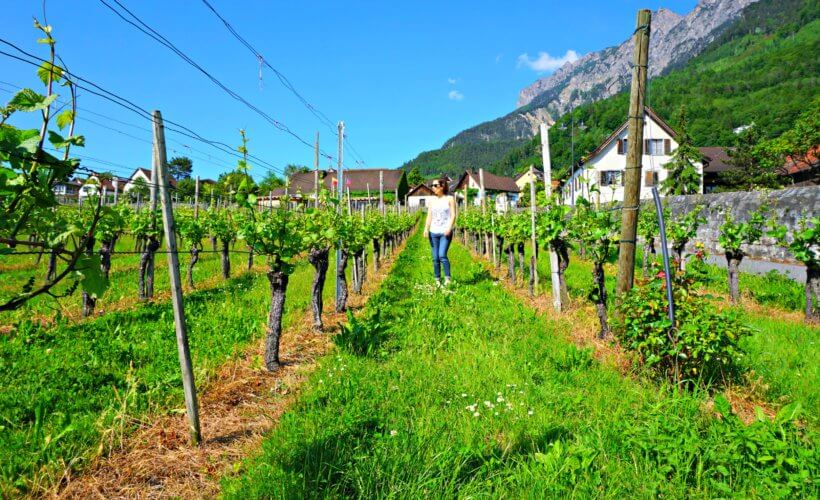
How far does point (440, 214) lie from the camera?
8.16m

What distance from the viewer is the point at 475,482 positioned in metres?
2.38

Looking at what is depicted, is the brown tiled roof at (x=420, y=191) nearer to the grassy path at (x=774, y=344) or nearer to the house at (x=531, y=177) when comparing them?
the house at (x=531, y=177)

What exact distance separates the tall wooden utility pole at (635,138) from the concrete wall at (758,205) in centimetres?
568

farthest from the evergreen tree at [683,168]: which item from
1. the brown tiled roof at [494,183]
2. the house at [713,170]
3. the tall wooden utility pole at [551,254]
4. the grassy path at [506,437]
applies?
the grassy path at [506,437]

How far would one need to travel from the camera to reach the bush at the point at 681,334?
342 cm

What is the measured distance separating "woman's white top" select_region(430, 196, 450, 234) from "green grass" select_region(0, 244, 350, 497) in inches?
121

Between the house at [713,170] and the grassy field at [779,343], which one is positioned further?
the house at [713,170]

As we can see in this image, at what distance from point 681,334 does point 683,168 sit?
42.0 meters

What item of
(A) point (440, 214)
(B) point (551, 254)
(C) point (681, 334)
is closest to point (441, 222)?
(A) point (440, 214)

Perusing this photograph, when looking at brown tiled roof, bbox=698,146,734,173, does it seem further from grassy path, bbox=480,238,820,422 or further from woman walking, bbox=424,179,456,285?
woman walking, bbox=424,179,456,285

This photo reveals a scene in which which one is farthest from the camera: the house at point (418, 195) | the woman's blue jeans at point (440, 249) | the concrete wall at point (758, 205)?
the house at point (418, 195)

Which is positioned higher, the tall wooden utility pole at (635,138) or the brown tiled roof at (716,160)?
the brown tiled roof at (716,160)

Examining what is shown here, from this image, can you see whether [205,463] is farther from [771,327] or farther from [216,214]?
[216,214]

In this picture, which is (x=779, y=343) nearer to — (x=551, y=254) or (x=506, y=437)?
(x=551, y=254)
